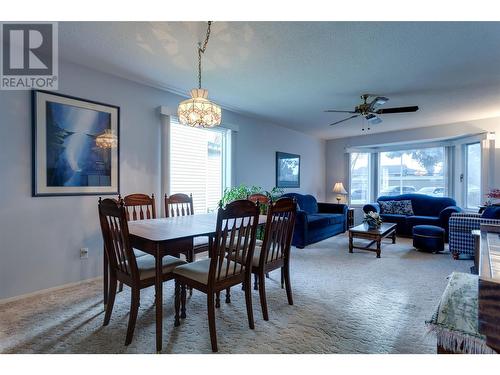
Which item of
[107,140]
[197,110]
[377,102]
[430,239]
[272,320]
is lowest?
[272,320]

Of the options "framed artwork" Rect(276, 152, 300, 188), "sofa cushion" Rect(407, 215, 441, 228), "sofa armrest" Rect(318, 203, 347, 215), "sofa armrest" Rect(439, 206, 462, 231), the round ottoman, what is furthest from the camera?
Result: "sofa armrest" Rect(318, 203, 347, 215)

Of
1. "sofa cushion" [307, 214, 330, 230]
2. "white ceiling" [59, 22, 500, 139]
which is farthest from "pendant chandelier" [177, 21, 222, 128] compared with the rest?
"sofa cushion" [307, 214, 330, 230]

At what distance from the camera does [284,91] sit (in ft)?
11.5

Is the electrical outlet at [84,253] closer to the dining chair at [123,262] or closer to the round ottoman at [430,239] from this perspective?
the dining chair at [123,262]

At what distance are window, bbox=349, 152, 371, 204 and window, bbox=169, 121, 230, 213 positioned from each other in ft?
13.1

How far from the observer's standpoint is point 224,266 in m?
1.95

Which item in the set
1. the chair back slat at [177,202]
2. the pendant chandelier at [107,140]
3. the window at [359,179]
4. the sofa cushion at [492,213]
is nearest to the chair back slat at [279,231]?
the chair back slat at [177,202]

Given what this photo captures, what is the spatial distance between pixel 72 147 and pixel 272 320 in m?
2.61

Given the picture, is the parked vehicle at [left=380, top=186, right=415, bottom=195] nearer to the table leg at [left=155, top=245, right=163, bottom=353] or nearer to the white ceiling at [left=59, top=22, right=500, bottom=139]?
the white ceiling at [left=59, top=22, right=500, bottom=139]

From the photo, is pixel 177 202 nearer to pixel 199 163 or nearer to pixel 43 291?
pixel 199 163

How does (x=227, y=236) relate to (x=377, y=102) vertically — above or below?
below

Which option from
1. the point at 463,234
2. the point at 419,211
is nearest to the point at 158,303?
the point at 463,234

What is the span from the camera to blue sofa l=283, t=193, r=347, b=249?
4363 millimetres
